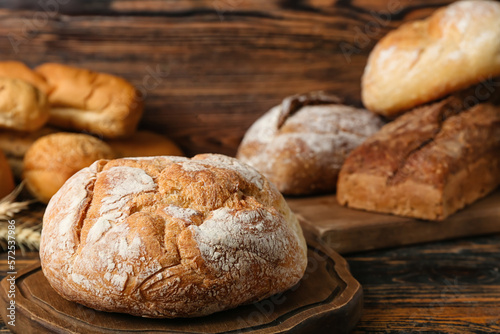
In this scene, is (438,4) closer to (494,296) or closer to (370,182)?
(370,182)

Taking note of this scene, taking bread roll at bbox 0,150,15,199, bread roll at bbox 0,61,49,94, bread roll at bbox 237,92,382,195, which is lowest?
bread roll at bbox 0,150,15,199

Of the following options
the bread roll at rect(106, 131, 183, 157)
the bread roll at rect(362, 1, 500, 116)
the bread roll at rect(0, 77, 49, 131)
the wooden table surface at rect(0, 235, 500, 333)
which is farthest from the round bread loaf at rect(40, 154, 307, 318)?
the bread roll at rect(362, 1, 500, 116)

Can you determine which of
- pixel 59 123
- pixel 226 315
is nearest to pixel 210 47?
pixel 59 123

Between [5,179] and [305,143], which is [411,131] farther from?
Answer: [5,179]

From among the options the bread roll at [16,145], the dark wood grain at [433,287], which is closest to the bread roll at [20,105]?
the bread roll at [16,145]

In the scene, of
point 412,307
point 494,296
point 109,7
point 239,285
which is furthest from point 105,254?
point 109,7

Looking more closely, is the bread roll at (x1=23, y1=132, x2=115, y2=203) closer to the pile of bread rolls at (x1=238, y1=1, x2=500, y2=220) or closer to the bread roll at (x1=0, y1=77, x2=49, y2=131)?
the bread roll at (x1=0, y1=77, x2=49, y2=131)
